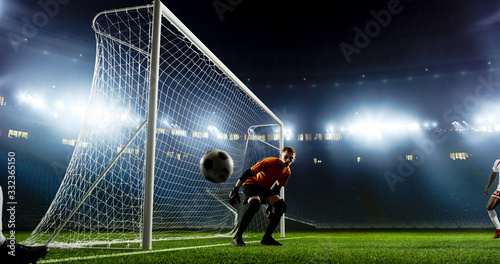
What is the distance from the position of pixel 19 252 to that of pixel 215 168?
2.66 metres

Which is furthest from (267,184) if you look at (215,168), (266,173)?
(215,168)

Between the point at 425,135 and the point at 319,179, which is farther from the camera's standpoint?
the point at 425,135

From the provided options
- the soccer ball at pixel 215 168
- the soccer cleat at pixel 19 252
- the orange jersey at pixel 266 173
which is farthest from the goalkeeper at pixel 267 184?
the soccer cleat at pixel 19 252

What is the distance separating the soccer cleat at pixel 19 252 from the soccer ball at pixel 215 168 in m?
2.45

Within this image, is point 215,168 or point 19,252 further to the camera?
point 215,168

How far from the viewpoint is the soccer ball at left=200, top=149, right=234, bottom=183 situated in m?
4.47

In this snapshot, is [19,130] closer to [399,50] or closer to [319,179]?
[319,179]

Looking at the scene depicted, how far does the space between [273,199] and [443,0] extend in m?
25.5

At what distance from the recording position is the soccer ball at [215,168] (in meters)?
4.47

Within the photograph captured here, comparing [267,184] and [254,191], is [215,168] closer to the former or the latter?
[254,191]

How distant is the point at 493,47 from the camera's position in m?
24.9

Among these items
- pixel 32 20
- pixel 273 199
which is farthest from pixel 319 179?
pixel 32 20

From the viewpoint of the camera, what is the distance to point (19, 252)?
2029 millimetres

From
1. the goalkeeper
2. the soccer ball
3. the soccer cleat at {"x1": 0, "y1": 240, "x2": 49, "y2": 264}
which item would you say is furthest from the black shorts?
the soccer cleat at {"x1": 0, "y1": 240, "x2": 49, "y2": 264}
